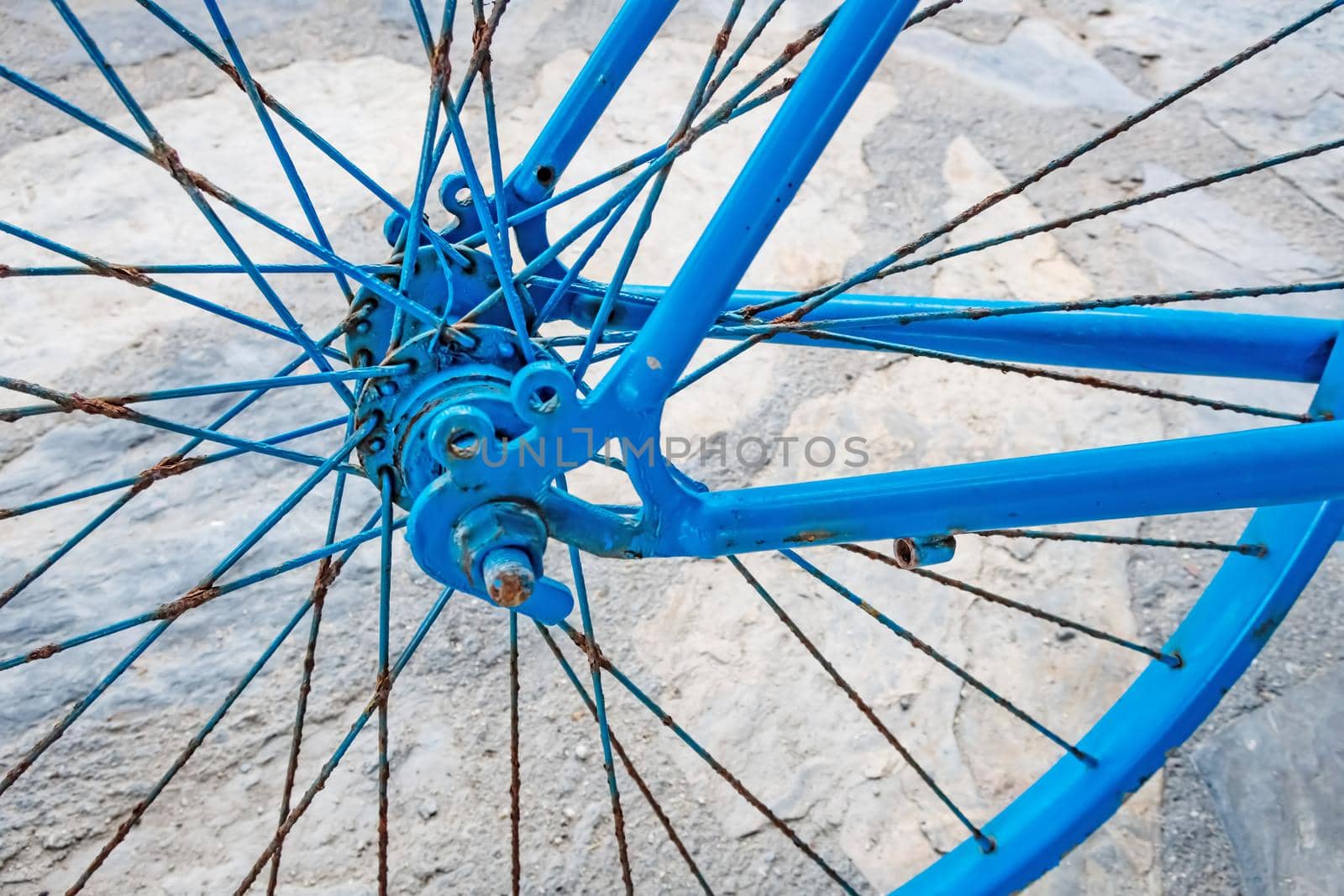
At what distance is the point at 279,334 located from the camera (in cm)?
94

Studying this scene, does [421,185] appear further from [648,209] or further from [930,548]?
[930,548]

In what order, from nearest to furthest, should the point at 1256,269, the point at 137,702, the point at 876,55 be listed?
the point at 876,55 < the point at 137,702 < the point at 1256,269

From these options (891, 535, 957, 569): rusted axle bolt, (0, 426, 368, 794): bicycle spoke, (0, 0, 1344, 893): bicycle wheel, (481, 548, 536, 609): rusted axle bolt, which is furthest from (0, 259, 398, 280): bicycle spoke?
(891, 535, 957, 569): rusted axle bolt

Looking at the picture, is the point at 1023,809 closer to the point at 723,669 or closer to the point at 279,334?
the point at 723,669

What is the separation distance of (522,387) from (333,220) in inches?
50.4

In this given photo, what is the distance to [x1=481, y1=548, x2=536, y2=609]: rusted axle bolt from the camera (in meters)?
0.75

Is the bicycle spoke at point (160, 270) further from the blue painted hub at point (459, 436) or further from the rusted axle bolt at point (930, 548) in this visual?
Answer: the rusted axle bolt at point (930, 548)

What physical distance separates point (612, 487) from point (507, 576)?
79 cm

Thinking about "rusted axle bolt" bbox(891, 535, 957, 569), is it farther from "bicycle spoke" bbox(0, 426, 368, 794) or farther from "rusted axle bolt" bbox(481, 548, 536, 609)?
"bicycle spoke" bbox(0, 426, 368, 794)

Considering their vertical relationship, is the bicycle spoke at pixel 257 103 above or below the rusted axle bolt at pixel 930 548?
above

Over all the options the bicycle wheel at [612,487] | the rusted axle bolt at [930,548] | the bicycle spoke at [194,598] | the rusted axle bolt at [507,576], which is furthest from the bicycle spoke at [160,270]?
the rusted axle bolt at [930,548]

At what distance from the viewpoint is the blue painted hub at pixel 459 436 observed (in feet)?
2.46

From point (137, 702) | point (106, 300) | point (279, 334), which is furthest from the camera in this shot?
point (106, 300)

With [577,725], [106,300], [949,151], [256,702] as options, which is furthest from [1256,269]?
[106,300]
